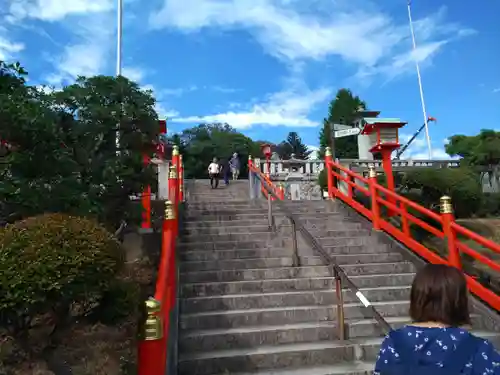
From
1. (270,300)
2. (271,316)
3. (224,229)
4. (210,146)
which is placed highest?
(210,146)

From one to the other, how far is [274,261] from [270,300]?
976 mm

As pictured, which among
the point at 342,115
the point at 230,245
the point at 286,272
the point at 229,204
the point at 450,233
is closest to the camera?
the point at 450,233

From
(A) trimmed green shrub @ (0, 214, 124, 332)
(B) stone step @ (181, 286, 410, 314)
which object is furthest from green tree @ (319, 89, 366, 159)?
(A) trimmed green shrub @ (0, 214, 124, 332)

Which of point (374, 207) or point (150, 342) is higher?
point (374, 207)

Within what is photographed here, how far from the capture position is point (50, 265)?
9.43 ft

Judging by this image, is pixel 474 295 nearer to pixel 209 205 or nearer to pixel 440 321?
pixel 440 321

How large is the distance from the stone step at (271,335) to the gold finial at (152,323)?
Answer: 5.08ft

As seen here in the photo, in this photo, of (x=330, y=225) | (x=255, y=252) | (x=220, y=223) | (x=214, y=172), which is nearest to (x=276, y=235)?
(x=255, y=252)

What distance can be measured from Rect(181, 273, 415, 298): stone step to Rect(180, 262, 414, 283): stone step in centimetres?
21

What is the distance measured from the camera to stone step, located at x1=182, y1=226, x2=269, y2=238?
690 centimetres

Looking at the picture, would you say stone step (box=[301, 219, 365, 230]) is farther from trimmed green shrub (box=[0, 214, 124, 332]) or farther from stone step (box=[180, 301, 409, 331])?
trimmed green shrub (box=[0, 214, 124, 332])

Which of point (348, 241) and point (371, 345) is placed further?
point (348, 241)

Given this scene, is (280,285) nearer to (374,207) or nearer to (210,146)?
(374,207)

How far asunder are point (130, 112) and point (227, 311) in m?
2.83
